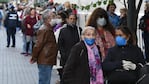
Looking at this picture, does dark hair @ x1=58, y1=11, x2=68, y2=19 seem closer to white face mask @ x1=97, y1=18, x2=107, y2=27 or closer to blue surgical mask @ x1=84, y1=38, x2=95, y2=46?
white face mask @ x1=97, y1=18, x2=107, y2=27

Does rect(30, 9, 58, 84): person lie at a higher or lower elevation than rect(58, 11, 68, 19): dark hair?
lower

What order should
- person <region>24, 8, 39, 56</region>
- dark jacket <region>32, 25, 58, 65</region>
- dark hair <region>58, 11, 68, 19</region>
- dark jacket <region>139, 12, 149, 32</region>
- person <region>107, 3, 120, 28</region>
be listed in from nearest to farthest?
dark jacket <region>32, 25, 58, 65</region>, dark hair <region>58, 11, 68, 19</region>, person <region>107, 3, 120, 28</region>, dark jacket <region>139, 12, 149, 32</region>, person <region>24, 8, 39, 56</region>

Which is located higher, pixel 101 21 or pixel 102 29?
pixel 101 21

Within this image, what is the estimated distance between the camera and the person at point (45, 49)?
917 cm

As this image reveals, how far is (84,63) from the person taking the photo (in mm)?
6168

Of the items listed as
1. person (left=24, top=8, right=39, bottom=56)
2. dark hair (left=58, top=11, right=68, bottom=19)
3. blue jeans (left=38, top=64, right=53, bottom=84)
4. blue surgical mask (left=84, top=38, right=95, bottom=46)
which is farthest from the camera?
person (left=24, top=8, right=39, bottom=56)

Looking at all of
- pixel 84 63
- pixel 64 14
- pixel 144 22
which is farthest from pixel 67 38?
pixel 144 22

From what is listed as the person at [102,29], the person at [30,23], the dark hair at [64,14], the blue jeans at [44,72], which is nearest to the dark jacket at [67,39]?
the blue jeans at [44,72]

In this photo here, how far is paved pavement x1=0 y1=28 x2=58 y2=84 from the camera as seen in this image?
1217 centimetres

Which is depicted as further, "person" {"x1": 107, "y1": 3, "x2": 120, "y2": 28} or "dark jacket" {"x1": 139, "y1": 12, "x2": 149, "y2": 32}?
"dark jacket" {"x1": 139, "y1": 12, "x2": 149, "y2": 32}

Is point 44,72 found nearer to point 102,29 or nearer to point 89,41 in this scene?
point 102,29

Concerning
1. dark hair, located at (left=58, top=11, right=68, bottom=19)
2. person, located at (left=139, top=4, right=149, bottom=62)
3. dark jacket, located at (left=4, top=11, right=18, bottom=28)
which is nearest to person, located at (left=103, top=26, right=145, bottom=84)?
dark hair, located at (left=58, top=11, right=68, bottom=19)

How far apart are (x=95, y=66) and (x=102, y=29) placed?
1.51 m

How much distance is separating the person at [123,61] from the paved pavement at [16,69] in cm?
529
